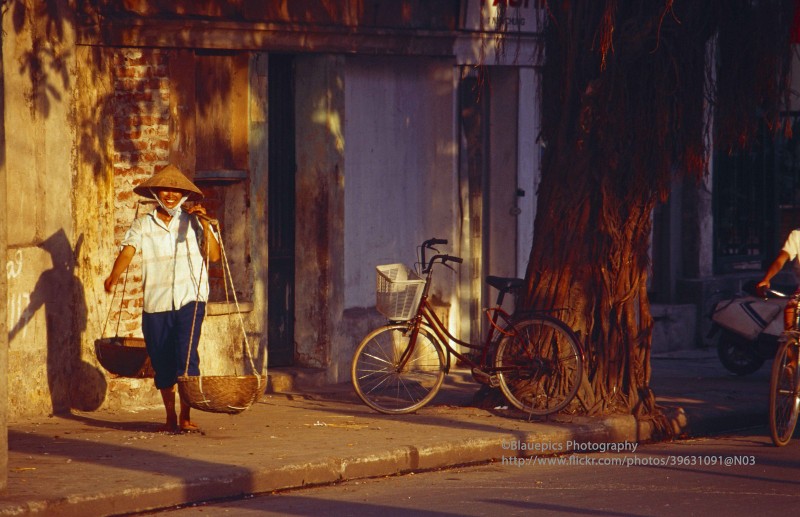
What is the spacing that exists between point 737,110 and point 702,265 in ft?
19.6

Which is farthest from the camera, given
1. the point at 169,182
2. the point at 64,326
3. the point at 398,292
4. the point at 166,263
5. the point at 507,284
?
the point at 507,284

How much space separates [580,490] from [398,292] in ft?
9.79

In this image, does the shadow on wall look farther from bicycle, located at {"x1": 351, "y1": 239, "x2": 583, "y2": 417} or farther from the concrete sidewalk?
bicycle, located at {"x1": 351, "y1": 239, "x2": 583, "y2": 417}

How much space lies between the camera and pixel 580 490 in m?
8.98

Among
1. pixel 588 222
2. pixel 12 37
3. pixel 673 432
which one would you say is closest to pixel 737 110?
pixel 588 222

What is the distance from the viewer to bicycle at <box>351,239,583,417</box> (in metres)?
11.4

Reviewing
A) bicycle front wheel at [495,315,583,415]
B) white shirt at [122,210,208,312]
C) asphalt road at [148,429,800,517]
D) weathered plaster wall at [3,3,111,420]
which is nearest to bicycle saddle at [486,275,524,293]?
bicycle front wheel at [495,315,583,415]

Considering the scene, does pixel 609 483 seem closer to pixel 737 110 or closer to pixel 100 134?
pixel 737 110

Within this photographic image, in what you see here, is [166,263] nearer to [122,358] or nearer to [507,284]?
[122,358]

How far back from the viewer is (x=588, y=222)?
1141 cm

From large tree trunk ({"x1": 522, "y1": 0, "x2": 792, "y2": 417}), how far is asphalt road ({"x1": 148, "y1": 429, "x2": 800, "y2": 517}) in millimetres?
1181

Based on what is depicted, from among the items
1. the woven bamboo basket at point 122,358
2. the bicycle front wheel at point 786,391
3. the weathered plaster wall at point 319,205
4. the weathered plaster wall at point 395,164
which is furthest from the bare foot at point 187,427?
the bicycle front wheel at point 786,391

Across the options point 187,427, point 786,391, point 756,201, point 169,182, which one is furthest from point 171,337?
point 756,201

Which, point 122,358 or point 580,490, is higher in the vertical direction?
point 122,358
